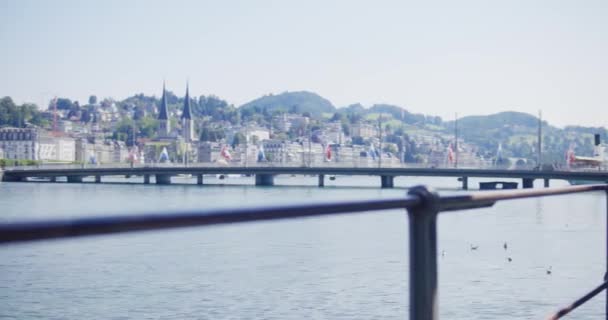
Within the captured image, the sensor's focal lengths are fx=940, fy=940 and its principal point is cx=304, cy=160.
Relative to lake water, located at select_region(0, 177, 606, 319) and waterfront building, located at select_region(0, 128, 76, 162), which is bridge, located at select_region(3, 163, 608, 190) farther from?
waterfront building, located at select_region(0, 128, 76, 162)

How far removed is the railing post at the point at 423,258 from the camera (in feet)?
7.41

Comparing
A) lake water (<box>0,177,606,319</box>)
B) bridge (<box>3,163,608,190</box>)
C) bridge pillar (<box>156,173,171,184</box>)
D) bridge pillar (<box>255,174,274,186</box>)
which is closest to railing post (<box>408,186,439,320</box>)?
lake water (<box>0,177,606,319</box>)

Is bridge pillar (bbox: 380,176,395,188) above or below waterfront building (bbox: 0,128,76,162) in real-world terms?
below

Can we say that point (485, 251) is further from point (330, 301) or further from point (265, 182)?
point (265, 182)

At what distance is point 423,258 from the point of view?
2.26 meters

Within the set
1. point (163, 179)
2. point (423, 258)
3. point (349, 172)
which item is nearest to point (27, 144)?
point (163, 179)

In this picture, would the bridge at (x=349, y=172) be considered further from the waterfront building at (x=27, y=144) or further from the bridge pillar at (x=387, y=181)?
the waterfront building at (x=27, y=144)

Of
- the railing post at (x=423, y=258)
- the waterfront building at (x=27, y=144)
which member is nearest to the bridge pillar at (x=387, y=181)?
the railing post at (x=423, y=258)

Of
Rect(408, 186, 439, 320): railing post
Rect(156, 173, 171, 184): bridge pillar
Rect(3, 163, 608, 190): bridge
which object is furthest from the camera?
Rect(156, 173, 171, 184): bridge pillar

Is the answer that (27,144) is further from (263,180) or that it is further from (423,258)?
(423,258)

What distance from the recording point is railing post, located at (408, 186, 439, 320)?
2258mm

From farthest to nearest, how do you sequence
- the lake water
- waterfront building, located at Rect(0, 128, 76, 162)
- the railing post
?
waterfront building, located at Rect(0, 128, 76, 162) → the lake water → the railing post

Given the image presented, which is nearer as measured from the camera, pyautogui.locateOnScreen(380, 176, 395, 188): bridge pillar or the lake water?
the lake water

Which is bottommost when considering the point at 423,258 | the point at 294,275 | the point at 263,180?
the point at 294,275
